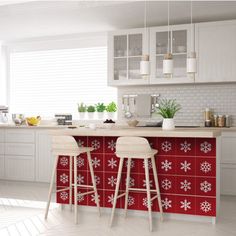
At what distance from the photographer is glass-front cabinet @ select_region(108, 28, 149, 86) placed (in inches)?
245

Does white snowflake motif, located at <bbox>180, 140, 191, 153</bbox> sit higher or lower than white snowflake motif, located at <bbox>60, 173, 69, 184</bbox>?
higher

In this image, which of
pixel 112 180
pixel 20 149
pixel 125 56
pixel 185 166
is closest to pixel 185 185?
pixel 185 166

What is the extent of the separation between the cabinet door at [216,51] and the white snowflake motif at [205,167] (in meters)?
2.05

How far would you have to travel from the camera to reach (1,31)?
6.90 meters

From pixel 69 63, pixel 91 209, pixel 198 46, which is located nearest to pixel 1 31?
pixel 69 63

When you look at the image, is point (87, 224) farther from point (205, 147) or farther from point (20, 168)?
point (20, 168)

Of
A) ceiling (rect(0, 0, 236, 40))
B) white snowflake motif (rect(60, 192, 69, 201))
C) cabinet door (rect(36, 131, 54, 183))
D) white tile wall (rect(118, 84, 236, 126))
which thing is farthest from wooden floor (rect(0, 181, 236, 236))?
ceiling (rect(0, 0, 236, 40))

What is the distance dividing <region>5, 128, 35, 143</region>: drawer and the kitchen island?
2214 millimetres

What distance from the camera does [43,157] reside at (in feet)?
21.1

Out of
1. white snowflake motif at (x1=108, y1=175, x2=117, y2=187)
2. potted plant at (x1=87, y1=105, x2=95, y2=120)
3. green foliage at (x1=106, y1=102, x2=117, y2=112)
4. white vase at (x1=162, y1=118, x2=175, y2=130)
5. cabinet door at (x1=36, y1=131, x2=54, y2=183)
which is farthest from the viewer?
potted plant at (x1=87, y1=105, x2=95, y2=120)

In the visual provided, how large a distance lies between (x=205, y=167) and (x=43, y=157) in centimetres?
321

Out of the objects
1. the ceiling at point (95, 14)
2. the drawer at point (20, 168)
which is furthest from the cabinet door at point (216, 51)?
the drawer at point (20, 168)

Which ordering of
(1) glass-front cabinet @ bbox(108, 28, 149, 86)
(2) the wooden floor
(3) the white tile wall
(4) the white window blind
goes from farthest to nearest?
(4) the white window blind, (1) glass-front cabinet @ bbox(108, 28, 149, 86), (3) the white tile wall, (2) the wooden floor

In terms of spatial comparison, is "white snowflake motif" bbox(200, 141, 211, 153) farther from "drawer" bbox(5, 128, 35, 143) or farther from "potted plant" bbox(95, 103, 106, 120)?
"drawer" bbox(5, 128, 35, 143)
